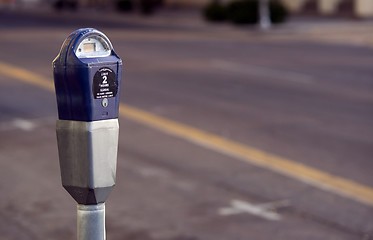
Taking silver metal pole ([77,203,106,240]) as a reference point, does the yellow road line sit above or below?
below

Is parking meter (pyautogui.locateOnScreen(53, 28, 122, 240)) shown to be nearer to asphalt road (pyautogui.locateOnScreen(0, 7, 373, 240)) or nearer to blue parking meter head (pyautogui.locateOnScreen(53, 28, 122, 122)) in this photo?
blue parking meter head (pyautogui.locateOnScreen(53, 28, 122, 122))

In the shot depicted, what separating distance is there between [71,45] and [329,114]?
10.3 metres

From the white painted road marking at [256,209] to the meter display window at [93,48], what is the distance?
4279mm

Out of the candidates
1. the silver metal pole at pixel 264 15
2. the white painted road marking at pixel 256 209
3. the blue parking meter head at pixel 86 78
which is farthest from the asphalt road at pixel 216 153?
the silver metal pole at pixel 264 15

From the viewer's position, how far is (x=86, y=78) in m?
3.57

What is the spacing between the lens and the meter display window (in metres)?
3.64

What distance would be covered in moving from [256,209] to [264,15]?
2691 centimetres

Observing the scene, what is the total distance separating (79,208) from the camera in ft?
12.0

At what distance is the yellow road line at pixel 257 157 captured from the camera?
28.6 feet

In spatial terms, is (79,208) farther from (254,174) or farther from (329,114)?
(329,114)

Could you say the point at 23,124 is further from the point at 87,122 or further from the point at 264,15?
the point at 264,15

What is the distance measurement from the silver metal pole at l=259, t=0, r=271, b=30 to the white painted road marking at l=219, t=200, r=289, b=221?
1011 inches

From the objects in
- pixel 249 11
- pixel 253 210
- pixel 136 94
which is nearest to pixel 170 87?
pixel 136 94

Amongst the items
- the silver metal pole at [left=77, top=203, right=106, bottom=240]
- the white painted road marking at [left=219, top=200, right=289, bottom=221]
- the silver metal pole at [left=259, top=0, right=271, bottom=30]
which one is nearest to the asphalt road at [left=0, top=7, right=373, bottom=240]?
the white painted road marking at [left=219, top=200, right=289, bottom=221]
